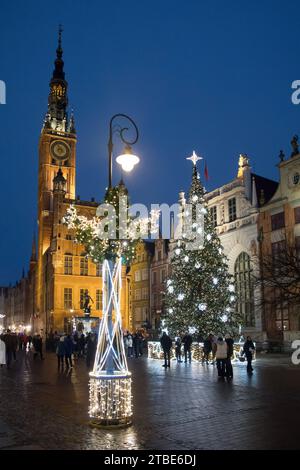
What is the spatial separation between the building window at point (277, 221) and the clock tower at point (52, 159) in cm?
4359

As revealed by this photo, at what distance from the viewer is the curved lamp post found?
895cm

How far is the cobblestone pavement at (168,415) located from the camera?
7443 millimetres

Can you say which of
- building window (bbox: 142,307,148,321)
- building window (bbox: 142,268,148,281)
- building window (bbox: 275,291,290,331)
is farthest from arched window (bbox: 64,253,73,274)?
building window (bbox: 275,291,290,331)

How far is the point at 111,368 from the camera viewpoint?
32.3ft

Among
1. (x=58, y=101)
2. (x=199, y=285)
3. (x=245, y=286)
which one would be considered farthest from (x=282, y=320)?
(x=58, y=101)

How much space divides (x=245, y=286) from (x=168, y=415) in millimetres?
29738

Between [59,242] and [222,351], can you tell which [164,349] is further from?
[59,242]

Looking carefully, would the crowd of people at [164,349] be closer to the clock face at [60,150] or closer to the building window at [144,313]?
the building window at [144,313]

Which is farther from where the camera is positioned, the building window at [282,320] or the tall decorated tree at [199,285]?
the building window at [282,320]

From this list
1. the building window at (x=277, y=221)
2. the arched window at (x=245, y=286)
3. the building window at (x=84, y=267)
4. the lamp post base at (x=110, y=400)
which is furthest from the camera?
the building window at (x=84, y=267)

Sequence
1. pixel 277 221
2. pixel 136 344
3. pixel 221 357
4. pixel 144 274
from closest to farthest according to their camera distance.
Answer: pixel 221 357 → pixel 136 344 → pixel 277 221 → pixel 144 274

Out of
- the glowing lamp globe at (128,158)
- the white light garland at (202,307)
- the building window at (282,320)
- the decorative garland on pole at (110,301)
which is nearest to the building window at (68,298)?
the building window at (282,320)

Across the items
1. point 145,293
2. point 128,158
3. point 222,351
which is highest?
point 128,158

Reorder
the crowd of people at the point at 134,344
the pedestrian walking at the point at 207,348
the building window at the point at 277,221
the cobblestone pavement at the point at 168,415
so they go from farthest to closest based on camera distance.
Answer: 1. the building window at the point at 277,221
2. the crowd of people at the point at 134,344
3. the pedestrian walking at the point at 207,348
4. the cobblestone pavement at the point at 168,415
